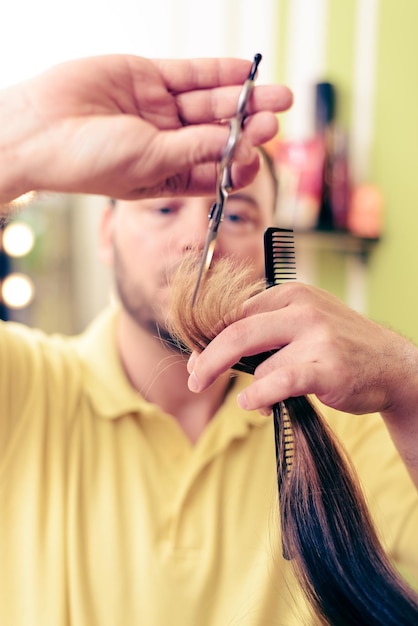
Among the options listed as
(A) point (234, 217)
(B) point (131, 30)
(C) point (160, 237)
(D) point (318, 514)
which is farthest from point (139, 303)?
(B) point (131, 30)

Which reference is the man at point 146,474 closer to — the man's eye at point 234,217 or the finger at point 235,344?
the man's eye at point 234,217

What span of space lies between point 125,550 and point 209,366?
489 millimetres

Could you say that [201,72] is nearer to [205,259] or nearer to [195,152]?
[195,152]

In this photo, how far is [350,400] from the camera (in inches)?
29.0

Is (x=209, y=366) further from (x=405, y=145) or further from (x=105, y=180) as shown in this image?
(x=405, y=145)

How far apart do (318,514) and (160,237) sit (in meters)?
0.61

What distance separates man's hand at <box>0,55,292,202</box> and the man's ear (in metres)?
0.51

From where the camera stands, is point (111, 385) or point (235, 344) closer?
point (235, 344)

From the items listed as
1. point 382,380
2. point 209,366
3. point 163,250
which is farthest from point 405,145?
point 209,366

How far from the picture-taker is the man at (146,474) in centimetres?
100

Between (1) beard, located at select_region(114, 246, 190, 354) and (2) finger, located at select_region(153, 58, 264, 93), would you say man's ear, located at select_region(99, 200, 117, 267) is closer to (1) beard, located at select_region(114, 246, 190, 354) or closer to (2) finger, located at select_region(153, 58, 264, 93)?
(1) beard, located at select_region(114, 246, 190, 354)

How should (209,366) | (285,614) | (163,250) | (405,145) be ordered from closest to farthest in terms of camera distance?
(209,366), (285,614), (163,250), (405,145)

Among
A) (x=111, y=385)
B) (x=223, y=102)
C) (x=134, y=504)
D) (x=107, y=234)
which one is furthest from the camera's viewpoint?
(x=107, y=234)

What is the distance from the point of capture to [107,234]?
1.38 metres
